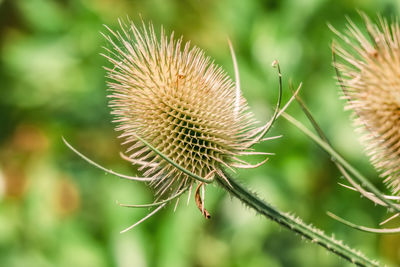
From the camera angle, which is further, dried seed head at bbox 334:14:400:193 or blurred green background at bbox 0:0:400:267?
blurred green background at bbox 0:0:400:267

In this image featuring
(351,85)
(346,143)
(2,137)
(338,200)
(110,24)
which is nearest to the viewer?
(351,85)

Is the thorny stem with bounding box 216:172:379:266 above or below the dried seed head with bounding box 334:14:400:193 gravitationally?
below

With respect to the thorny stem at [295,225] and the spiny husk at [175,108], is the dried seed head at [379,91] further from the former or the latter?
the spiny husk at [175,108]

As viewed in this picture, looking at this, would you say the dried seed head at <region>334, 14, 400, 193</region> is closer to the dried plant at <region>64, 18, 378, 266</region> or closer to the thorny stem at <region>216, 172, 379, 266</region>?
the thorny stem at <region>216, 172, 379, 266</region>

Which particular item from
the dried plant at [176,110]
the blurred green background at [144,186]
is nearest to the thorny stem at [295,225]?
the dried plant at [176,110]

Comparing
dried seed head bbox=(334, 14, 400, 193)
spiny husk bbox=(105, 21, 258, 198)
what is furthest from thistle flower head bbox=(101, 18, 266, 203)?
dried seed head bbox=(334, 14, 400, 193)

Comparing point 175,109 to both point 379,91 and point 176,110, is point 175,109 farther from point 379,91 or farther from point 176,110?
point 379,91

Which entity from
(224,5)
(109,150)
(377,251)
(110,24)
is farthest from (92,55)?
(377,251)

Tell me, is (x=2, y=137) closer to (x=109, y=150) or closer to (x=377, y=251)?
→ (x=109, y=150)
